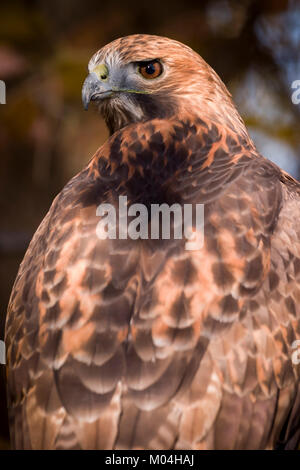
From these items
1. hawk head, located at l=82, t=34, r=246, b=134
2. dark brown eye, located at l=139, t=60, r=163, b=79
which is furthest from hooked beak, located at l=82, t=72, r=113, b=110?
dark brown eye, located at l=139, t=60, r=163, b=79

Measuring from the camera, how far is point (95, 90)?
296 cm

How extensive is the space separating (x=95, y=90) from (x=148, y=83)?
25cm

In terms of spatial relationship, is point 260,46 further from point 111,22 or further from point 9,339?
point 9,339

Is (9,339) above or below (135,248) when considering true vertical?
below

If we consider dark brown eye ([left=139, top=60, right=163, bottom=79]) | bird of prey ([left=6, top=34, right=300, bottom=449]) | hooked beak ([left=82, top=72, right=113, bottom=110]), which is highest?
dark brown eye ([left=139, top=60, right=163, bottom=79])

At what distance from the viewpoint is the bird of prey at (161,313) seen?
2.25 m

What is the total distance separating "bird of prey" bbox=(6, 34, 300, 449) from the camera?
2.25 meters

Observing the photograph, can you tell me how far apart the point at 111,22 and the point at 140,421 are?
4873mm

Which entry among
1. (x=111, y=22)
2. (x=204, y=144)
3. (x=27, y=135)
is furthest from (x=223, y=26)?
(x=204, y=144)

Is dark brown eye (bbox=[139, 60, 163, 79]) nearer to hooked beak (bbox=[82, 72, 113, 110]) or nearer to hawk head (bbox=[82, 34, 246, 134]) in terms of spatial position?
hawk head (bbox=[82, 34, 246, 134])

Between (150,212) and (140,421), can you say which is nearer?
(140,421)

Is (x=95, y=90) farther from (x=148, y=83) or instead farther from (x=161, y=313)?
(x=161, y=313)

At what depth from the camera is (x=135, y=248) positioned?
249cm

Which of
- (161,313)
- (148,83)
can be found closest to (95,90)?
(148,83)
